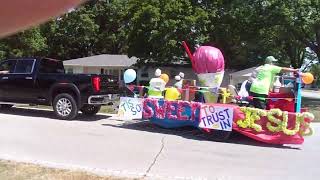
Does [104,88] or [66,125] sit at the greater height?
[104,88]

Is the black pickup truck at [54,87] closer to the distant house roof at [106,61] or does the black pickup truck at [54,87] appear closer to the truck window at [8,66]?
the truck window at [8,66]

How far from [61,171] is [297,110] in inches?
238

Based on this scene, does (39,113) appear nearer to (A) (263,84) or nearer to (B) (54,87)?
(B) (54,87)

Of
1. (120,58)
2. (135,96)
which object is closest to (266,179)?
(135,96)

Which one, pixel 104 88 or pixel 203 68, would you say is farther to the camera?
pixel 104 88

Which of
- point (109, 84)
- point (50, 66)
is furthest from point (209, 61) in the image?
point (50, 66)

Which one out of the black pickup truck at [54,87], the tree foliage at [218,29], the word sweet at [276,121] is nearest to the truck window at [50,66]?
the black pickup truck at [54,87]

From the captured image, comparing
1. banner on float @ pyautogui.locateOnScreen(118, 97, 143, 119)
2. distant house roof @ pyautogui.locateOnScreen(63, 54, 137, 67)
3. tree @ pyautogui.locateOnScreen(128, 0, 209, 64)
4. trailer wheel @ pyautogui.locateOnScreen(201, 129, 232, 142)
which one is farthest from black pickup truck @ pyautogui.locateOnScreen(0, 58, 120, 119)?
distant house roof @ pyautogui.locateOnScreen(63, 54, 137, 67)

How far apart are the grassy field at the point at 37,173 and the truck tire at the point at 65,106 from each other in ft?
22.6

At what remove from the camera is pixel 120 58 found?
48688 millimetres

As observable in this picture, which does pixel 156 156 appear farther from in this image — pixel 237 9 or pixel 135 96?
pixel 237 9

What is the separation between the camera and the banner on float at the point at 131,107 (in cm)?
1264

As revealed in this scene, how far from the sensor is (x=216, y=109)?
36.2ft

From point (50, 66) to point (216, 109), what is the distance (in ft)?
20.6
